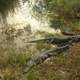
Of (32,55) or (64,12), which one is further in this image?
(64,12)

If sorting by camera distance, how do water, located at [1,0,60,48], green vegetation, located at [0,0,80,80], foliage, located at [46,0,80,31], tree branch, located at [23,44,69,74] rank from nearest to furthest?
green vegetation, located at [0,0,80,80]
tree branch, located at [23,44,69,74]
water, located at [1,0,60,48]
foliage, located at [46,0,80,31]

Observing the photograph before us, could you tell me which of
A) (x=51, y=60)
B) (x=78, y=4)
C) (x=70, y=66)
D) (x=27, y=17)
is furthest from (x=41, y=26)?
(x=70, y=66)

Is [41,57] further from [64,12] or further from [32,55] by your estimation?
[64,12]

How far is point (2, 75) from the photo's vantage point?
25.2 feet

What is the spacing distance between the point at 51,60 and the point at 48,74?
1.03 metres

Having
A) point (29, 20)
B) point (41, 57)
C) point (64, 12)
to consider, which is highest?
point (64, 12)

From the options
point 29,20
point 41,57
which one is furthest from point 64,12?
point 41,57

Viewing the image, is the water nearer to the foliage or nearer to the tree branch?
the foliage

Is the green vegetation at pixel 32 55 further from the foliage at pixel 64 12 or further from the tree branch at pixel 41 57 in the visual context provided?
the foliage at pixel 64 12

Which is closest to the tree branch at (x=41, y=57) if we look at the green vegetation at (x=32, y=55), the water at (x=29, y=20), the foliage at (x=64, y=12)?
the green vegetation at (x=32, y=55)

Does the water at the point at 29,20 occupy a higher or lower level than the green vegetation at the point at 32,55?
higher

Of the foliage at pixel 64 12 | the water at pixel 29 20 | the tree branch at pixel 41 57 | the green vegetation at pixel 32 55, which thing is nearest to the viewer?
the green vegetation at pixel 32 55

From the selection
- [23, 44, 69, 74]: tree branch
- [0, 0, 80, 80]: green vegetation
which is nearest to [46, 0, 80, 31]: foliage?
[0, 0, 80, 80]: green vegetation

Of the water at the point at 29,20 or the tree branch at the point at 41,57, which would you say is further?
the water at the point at 29,20
